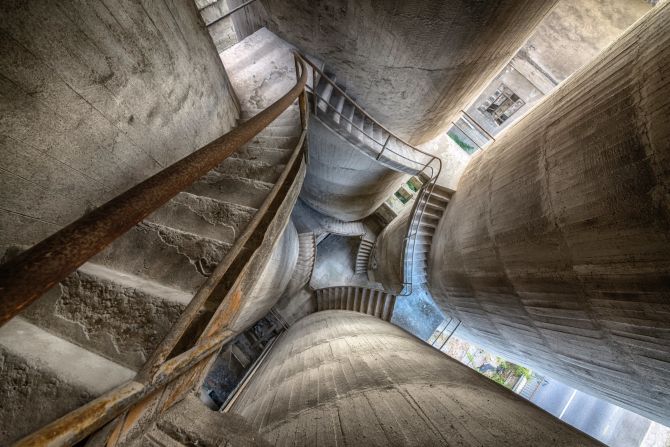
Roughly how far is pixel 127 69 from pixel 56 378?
7.58 ft

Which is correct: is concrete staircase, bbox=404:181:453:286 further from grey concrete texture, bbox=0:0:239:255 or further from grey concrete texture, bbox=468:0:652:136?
grey concrete texture, bbox=468:0:652:136

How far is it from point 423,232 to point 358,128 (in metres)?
Answer: 2.75

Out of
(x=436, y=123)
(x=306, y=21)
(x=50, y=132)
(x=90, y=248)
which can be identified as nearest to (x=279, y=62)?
(x=306, y=21)

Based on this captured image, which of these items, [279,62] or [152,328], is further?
[279,62]

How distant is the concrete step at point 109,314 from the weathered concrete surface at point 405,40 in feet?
12.5

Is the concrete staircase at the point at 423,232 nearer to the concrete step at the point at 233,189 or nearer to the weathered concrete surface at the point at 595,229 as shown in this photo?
the weathered concrete surface at the point at 595,229

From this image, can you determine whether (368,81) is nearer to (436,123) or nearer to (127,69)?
(436,123)

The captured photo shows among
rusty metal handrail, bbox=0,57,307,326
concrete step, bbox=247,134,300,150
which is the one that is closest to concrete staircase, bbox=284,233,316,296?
concrete step, bbox=247,134,300,150

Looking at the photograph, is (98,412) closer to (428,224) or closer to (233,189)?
(233,189)

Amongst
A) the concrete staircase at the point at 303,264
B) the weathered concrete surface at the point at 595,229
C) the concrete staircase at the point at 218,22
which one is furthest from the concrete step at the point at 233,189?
the concrete staircase at the point at 303,264

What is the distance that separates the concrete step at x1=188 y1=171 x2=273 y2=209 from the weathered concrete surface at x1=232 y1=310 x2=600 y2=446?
1.80 meters

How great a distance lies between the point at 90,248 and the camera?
0.74 m

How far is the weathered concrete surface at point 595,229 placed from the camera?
1.95 metres

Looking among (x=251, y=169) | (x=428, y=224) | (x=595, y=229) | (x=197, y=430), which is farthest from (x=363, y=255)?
(x=197, y=430)
